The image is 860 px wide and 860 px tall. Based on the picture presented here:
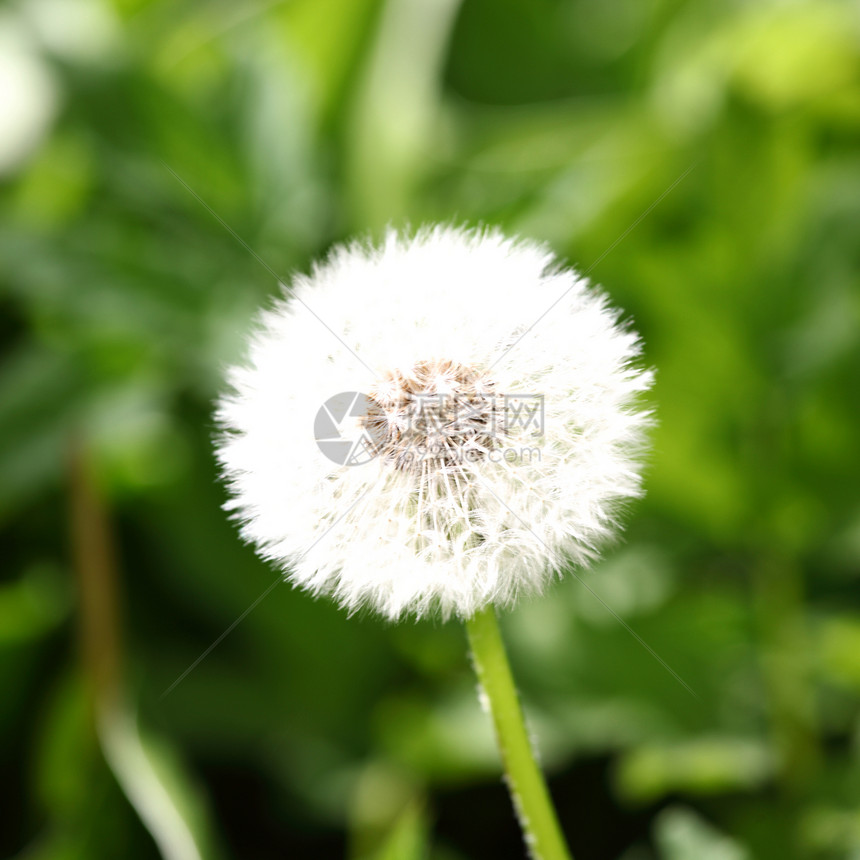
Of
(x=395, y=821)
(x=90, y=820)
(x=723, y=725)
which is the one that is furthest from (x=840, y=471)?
(x=90, y=820)

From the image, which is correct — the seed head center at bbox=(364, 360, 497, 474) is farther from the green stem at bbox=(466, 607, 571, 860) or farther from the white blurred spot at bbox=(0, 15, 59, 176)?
the white blurred spot at bbox=(0, 15, 59, 176)

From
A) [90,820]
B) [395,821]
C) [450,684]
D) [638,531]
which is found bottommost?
[90,820]

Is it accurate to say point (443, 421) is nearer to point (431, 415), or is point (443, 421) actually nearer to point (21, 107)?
point (431, 415)

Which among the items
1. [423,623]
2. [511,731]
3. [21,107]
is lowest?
[511,731]

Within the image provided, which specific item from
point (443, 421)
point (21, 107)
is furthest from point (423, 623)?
point (21, 107)

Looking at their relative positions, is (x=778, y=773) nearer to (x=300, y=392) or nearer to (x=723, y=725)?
(x=723, y=725)

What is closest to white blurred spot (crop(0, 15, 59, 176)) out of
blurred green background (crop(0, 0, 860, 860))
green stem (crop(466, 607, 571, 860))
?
blurred green background (crop(0, 0, 860, 860))
